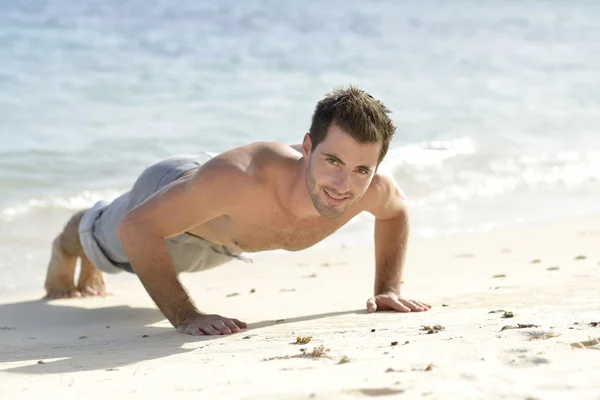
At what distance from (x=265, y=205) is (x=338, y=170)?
55 cm

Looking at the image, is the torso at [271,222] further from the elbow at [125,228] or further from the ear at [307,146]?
the elbow at [125,228]

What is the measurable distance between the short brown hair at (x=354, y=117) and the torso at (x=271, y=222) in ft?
1.02

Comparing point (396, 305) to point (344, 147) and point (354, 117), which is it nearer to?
point (344, 147)

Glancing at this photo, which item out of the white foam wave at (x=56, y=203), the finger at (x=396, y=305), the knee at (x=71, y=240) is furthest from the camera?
the white foam wave at (x=56, y=203)

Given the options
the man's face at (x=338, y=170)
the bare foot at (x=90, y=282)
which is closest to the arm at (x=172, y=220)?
the man's face at (x=338, y=170)

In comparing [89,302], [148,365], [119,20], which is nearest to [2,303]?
[89,302]

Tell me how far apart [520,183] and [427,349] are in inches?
230

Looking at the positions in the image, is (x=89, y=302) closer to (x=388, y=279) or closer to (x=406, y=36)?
(x=388, y=279)

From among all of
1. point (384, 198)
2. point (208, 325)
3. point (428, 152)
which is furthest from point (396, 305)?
point (428, 152)

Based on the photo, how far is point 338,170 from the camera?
14.4ft

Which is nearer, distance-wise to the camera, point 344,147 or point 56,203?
point 344,147

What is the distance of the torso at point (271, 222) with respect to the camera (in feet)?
15.3

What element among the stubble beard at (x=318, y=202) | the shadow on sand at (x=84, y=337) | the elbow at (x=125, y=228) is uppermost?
the stubble beard at (x=318, y=202)

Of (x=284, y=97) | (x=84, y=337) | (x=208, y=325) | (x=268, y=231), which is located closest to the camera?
(x=208, y=325)
